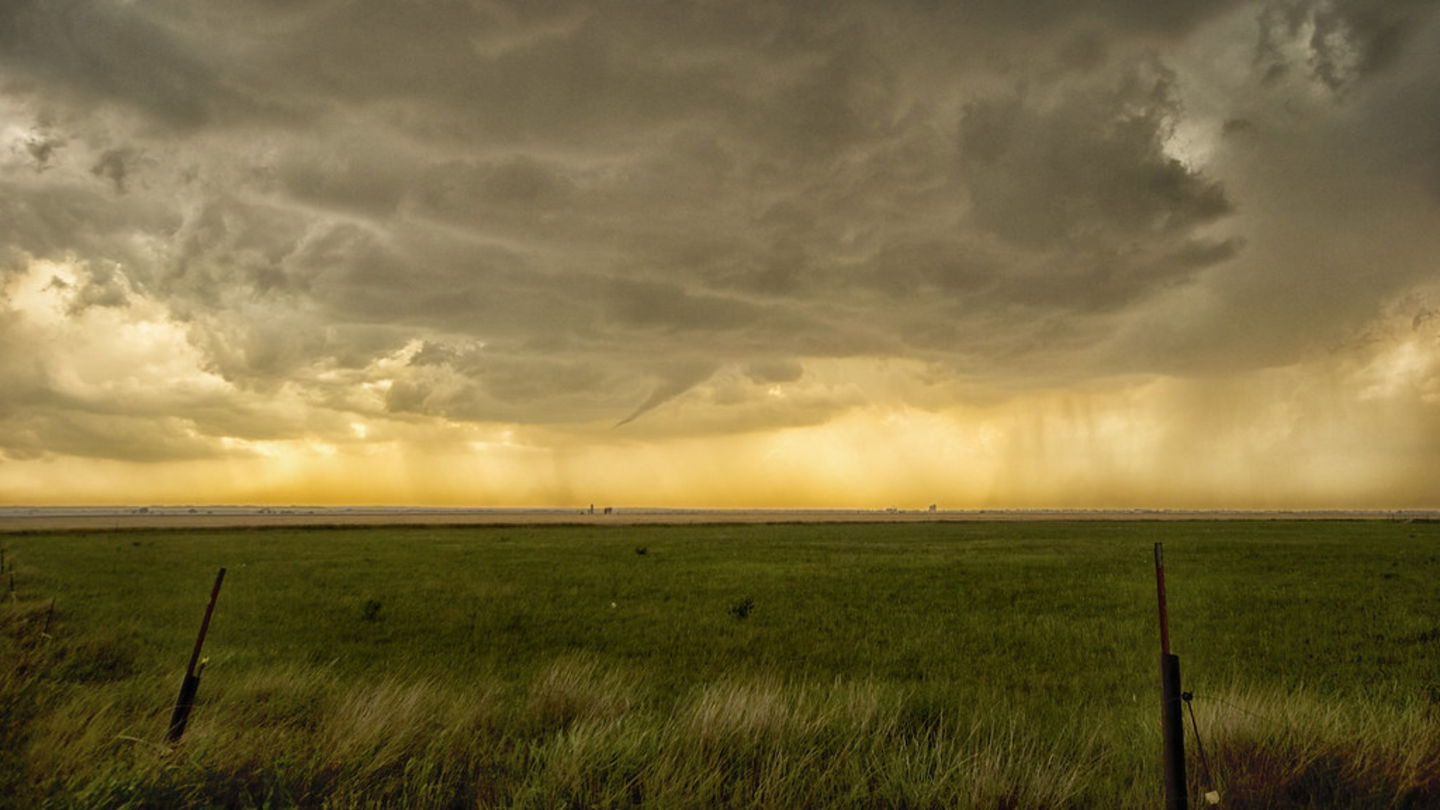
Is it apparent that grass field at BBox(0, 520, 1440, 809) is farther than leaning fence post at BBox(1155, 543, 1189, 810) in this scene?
Yes

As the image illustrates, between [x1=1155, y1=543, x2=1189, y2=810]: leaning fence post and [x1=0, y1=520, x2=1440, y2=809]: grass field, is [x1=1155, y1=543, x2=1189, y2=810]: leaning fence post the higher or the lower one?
the higher one

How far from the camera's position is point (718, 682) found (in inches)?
338

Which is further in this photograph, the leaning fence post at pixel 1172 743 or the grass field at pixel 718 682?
the grass field at pixel 718 682

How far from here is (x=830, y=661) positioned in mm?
15633

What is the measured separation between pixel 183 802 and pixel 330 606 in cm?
2133

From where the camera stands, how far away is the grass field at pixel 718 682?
543 centimetres

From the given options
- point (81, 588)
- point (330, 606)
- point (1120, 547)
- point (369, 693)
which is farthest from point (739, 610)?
point (1120, 547)

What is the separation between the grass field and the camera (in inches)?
214

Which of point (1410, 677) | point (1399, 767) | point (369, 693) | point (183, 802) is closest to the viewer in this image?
point (183, 802)

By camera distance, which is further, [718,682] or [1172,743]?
[718,682]

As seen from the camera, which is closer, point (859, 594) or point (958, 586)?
point (859, 594)

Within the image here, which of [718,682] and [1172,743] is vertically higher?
[1172,743]

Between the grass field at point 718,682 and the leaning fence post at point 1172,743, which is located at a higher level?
the leaning fence post at point 1172,743

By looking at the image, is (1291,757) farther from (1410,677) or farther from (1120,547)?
(1120,547)
